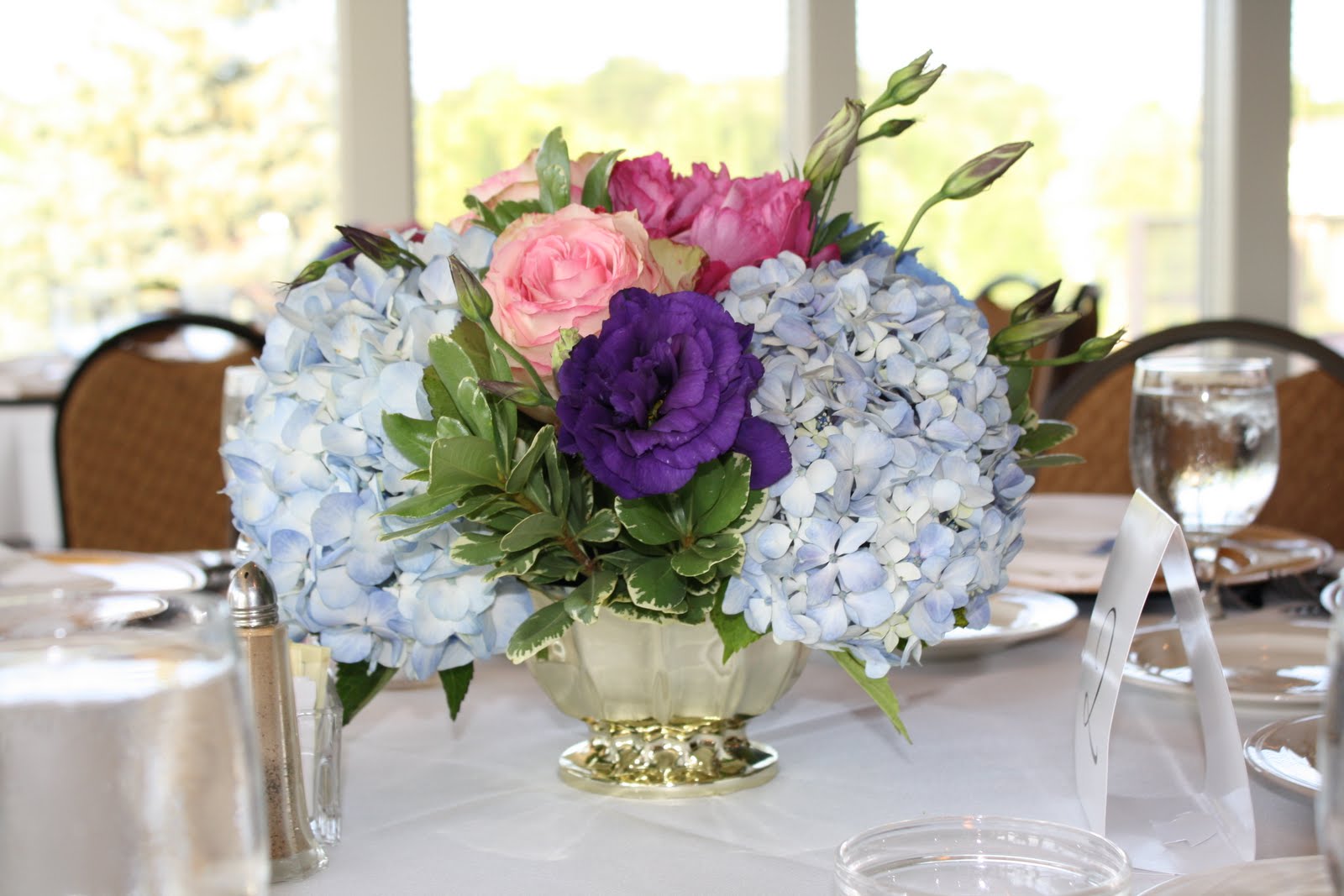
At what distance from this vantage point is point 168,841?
0.36 metres

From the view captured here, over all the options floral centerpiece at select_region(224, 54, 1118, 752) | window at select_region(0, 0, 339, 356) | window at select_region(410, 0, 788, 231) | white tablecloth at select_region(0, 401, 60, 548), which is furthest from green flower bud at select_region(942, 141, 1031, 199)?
window at select_region(410, 0, 788, 231)

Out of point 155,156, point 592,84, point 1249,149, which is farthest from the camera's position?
point 1249,149

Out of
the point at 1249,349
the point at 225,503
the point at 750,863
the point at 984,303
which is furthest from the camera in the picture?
the point at 1249,349

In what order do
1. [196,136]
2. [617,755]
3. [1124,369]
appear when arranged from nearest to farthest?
[617,755] < [1124,369] < [196,136]

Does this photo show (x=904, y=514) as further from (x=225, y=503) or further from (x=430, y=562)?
(x=225, y=503)

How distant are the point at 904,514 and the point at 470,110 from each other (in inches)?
162

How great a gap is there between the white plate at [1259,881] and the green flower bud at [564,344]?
0.30 meters

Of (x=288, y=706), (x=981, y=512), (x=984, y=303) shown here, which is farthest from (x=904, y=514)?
(x=984, y=303)

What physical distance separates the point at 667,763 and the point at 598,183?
0.29 metres

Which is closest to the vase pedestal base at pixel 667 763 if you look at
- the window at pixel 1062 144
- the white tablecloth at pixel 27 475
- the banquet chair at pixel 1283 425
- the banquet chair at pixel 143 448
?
the banquet chair at pixel 1283 425

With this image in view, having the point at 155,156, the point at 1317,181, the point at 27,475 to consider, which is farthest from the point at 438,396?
the point at 1317,181

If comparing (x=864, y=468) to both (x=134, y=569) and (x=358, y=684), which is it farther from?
(x=134, y=569)

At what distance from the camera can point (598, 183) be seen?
2.32 ft

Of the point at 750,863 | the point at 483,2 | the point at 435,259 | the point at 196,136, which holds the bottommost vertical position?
the point at 750,863
